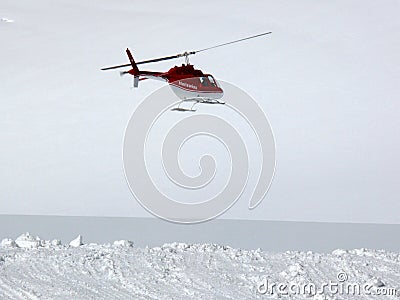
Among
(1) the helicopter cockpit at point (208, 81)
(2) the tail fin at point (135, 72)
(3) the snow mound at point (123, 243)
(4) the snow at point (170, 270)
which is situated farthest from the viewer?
(1) the helicopter cockpit at point (208, 81)

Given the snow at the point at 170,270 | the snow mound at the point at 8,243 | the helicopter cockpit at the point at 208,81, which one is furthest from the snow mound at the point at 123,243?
the helicopter cockpit at the point at 208,81

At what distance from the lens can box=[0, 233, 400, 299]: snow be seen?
98.5 feet

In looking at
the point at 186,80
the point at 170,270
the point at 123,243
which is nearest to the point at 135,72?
the point at 186,80

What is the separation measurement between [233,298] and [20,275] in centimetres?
1124

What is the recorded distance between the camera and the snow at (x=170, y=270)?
30.0m

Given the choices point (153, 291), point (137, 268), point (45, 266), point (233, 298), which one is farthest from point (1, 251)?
point (233, 298)

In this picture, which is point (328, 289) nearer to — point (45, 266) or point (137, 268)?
point (137, 268)

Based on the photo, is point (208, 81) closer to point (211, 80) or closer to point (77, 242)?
point (211, 80)

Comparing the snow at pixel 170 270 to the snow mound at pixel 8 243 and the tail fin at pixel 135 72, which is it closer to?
the snow mound at pixel 8 243

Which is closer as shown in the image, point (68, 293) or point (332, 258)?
point (68, 293)

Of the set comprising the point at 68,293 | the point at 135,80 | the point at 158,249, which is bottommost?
the point at 68,293

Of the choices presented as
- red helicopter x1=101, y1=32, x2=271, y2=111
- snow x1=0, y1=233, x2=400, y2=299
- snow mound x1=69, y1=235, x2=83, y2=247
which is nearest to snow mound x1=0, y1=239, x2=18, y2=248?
snow x1=0, y1=233, x2=400, y2=299

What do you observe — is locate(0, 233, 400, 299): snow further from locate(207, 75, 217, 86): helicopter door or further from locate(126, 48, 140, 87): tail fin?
locate(207, 75, 217, 86): helicopter door

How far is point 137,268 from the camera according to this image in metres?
33.3
